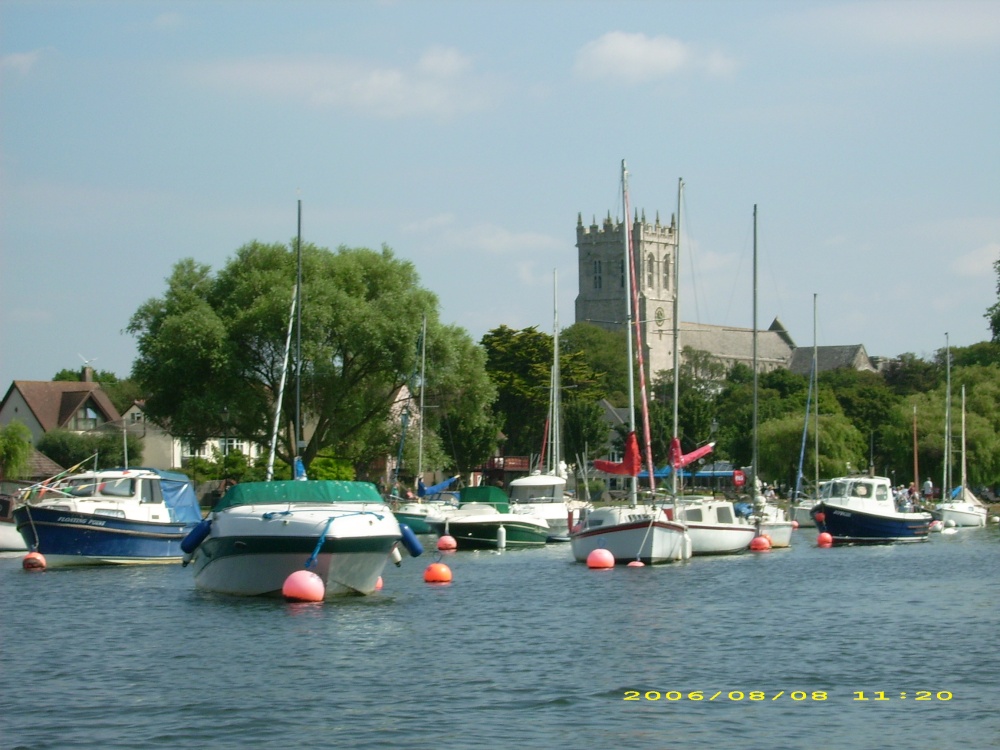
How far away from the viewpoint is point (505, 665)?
23.1 meters

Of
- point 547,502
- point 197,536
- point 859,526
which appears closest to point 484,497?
point 547,502

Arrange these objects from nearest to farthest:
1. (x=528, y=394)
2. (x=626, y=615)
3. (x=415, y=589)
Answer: (x=626, y=615)
(x=415, y=589)
(x=528, y=394)

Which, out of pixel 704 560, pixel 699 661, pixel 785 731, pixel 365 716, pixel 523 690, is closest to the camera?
pixel 785 731

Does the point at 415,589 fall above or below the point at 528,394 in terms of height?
below

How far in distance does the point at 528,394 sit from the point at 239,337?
45.2 metres

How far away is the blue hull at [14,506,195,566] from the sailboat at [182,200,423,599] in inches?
410

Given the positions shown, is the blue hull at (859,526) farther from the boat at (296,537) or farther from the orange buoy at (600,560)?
the boat at (296,537)

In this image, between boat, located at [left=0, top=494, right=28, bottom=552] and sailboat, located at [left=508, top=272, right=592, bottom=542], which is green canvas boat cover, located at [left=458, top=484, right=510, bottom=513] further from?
boat, located at [left=0, top=494, right=28, bottom=552]

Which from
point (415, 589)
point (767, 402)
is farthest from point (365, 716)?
point (767, 402)

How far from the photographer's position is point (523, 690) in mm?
20781

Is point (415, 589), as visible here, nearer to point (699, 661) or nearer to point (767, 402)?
point (699, 661)

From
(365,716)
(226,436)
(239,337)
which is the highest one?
(239,337)

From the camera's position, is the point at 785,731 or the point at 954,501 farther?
the point at 954,501

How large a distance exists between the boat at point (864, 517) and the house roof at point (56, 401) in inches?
2432
